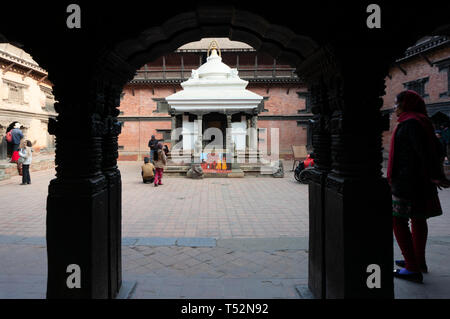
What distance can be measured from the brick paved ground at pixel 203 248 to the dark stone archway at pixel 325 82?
31.6 inches

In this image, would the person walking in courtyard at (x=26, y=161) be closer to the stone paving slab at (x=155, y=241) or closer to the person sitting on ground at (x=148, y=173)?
the person sitting on ground at (x=148, y=173)

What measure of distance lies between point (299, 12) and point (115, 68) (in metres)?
1.60

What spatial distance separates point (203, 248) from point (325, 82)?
9.19 feet

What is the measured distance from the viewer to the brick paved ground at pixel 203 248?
289 cm

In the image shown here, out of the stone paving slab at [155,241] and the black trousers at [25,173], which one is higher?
the black trousers at [25,173]

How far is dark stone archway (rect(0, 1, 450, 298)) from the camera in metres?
2.06

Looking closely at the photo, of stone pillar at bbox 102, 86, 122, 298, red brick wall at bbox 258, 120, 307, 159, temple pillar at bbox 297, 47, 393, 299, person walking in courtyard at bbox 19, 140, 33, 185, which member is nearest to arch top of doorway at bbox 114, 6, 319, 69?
temple pillar at bbox 297, 47, 393, 299

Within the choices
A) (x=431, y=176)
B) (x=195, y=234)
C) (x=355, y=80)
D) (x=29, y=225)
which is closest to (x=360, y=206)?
(x=355, y=80)

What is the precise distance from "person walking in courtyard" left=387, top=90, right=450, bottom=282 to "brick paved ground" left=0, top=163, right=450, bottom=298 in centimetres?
45

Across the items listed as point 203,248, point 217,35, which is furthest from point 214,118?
point 217,35

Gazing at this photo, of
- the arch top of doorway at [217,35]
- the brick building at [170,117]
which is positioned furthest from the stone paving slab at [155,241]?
the brick building at [170,117]

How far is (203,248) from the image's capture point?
13.5 ft

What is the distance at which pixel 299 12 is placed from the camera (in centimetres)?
207

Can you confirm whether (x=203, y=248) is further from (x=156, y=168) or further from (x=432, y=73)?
(x=432, y=73)
